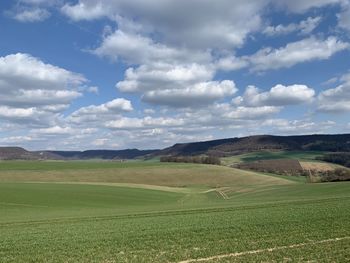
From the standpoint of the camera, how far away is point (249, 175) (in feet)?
393

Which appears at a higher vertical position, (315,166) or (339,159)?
(339,159)

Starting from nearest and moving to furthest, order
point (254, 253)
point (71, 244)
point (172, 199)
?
point (254, 253), point (71, 244), point (172, 199)

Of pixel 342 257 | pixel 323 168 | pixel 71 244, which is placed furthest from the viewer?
pixel 323 168

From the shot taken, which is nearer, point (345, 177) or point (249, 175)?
Result: point (345, 177)

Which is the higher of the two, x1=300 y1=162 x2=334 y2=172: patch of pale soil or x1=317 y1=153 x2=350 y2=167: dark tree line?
x1=317 y1=153 x2=350 y2=167: dark tree line

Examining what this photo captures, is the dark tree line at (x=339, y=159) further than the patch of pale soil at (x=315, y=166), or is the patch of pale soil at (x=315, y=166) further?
the dark tree line at (x=339, y=159)

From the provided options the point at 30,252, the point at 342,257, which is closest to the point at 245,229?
the point at 342,257

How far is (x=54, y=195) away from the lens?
2756 inches

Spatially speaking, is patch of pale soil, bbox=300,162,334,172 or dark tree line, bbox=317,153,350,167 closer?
patch of pale soil, bbox=300,162,334,172

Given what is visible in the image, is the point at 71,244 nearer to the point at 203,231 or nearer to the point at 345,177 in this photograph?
the point at 203,231

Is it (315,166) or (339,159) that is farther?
(339,159)

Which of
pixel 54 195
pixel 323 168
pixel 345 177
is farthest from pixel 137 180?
pixel 323 168

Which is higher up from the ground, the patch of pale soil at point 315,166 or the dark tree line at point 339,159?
the dark tree line at point 339,159

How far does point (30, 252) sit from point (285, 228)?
12935 millimetres
